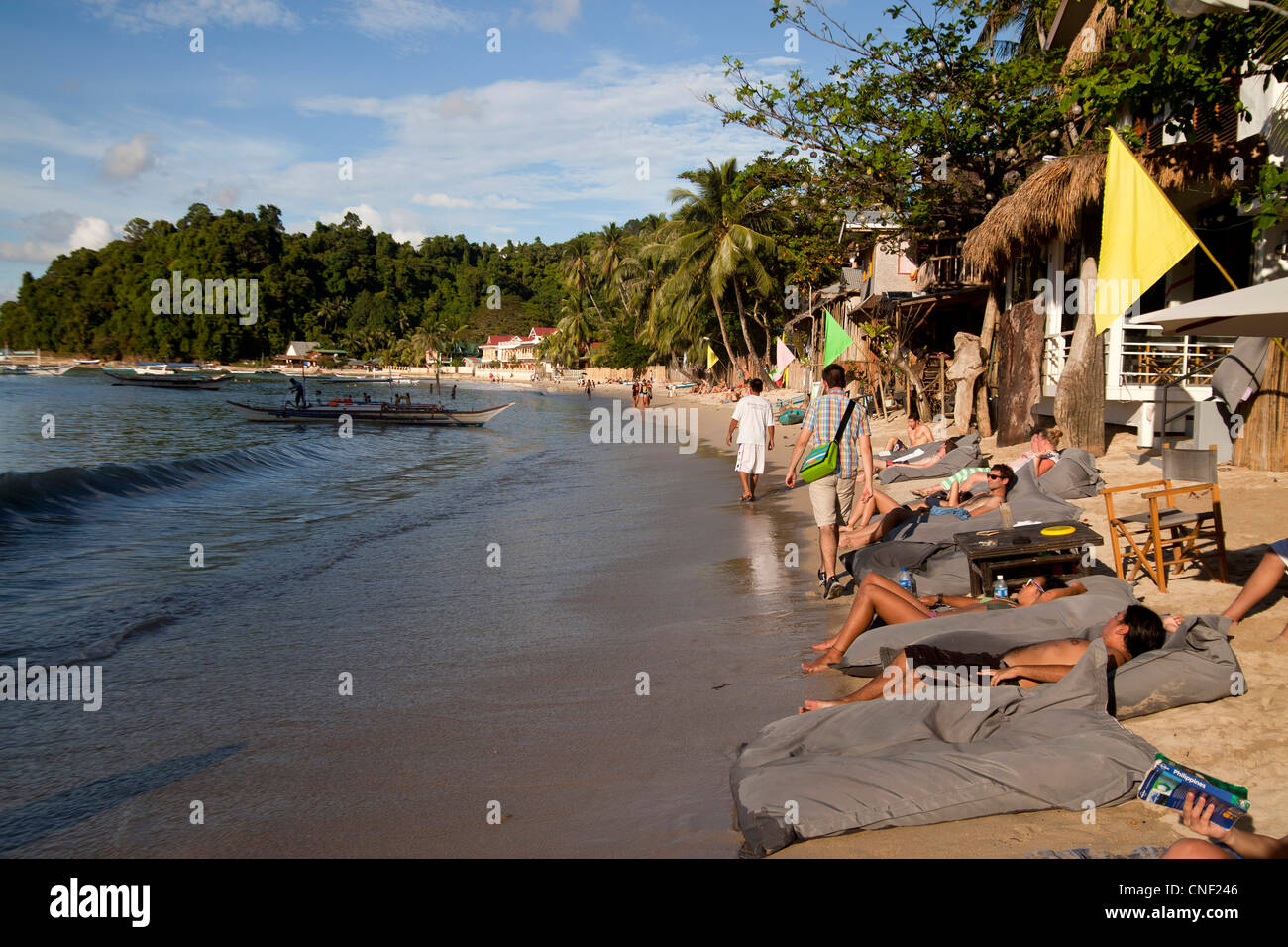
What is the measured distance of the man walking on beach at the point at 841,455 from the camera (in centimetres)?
743

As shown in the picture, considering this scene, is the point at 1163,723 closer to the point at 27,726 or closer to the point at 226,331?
the point at 27,726

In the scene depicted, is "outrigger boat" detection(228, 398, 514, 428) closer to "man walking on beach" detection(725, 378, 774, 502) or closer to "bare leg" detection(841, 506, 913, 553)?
"man walking on beach" detection(725, 378, 774, 502)

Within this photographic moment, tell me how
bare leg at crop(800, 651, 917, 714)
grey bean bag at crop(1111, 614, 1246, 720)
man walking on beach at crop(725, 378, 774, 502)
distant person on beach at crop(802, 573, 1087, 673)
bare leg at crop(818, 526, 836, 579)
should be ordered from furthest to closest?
1. man walking on beach at crop(725, 378, 774, 502)
2. bare leg at crop(818, 526, 836, 579)
3. distant person on beach at crop(802, 573, 1087, 673)
4. bare leg at crop(800, 651, 917, 714)
5. grey bean bag at crop(1111, 614, 1246, 720)

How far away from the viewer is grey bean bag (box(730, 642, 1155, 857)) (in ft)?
11.0

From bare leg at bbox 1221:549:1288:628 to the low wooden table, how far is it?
1.03m

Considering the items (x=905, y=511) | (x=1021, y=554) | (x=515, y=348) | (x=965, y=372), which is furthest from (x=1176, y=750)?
(x=515, y=348)

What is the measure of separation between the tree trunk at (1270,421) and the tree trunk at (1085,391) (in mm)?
2493

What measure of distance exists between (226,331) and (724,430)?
3914 inches

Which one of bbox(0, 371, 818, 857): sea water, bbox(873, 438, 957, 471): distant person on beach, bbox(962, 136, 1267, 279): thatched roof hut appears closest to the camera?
bbox(0, 371, 818, 857): sea water

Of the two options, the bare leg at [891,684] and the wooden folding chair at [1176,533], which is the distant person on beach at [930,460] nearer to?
the wooden folding chair at [1176,533]

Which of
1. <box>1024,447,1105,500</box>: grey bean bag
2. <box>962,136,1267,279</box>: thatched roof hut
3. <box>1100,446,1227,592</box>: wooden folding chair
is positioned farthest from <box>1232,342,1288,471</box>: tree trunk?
<box>1100,446,1227,592</box>: wooden folding chair

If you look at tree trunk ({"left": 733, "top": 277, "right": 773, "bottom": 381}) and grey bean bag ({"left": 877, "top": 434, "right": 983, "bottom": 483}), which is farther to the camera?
tree trunk ({"left": 733, "top": 277, "right": 773, "bottom": 381})

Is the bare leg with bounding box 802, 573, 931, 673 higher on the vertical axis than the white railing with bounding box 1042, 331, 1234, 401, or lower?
lower

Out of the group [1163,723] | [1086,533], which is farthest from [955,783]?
[1086,533]
